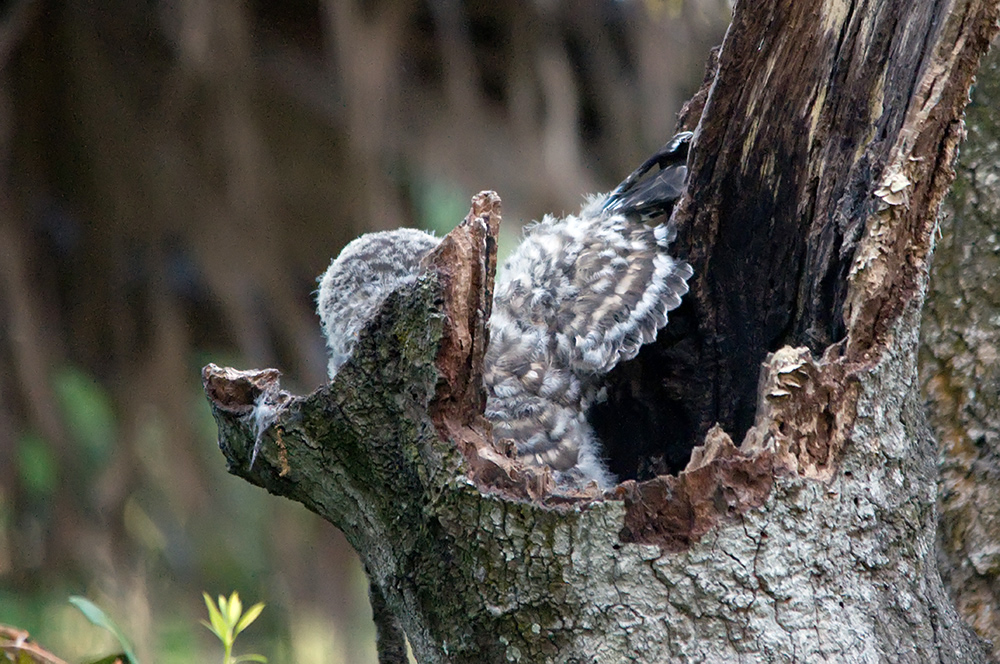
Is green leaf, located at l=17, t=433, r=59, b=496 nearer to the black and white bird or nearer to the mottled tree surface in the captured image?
the black and white bird

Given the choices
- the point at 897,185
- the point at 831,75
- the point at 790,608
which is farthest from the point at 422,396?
the point at 831,75

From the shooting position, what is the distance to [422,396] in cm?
158

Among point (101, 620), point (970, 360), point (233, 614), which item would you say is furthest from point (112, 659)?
point (970, 360)

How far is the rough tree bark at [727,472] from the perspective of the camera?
1495mm

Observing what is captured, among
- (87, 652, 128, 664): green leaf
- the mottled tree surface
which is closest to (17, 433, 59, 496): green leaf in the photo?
(87, 652, 128, 664): green leaf

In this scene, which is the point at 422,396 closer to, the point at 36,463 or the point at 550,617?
the point at 550,617

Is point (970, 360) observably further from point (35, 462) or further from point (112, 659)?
point (35, 462)

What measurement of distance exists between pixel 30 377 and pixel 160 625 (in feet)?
3.74

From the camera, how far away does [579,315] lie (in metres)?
2.32

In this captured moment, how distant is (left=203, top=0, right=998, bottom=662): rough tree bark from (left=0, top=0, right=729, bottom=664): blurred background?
204 cm

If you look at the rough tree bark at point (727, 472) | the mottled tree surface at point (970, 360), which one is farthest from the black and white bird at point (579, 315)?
the mottled tree surface at point (970, 360)

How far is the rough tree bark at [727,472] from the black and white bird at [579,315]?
0.40 m

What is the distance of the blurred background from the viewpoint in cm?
358

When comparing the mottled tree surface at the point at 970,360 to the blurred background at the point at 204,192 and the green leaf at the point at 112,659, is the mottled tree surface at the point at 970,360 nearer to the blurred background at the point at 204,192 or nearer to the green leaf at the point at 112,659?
the green leaf at the point at 112,659
